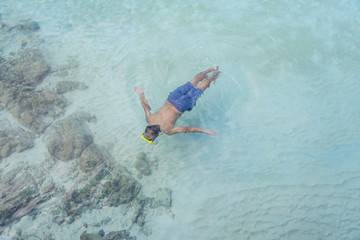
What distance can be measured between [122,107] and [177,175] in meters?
3.62

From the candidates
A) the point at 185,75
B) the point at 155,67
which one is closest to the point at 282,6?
the point at 185,75

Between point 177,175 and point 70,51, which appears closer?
point 177,175

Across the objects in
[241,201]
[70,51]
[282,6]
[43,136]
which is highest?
[282,6]

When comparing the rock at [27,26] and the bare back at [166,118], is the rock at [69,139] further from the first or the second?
the rock at [27,26]

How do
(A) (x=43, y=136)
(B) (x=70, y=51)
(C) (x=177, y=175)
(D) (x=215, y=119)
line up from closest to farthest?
1. (C) (x=177, y=175)
2. (A) (x=43, y=136)
3. (D) (x=215, y=119)
4. (B) (x=70, y=51)

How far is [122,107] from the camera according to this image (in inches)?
320

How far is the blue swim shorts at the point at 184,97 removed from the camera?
639 cm

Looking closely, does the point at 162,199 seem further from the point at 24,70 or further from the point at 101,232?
the point at 24,70

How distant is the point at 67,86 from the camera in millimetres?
8531

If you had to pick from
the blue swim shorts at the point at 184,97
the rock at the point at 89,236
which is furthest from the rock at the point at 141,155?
the rock at the point at 89,236

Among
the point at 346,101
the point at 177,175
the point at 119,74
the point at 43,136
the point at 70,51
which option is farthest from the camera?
the point at 70,51

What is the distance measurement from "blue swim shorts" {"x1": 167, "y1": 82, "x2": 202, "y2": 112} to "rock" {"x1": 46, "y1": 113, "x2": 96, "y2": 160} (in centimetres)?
350

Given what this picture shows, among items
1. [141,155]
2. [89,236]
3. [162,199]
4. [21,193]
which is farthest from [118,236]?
[21,193]

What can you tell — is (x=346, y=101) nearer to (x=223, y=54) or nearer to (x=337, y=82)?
(x=337, y=82)
